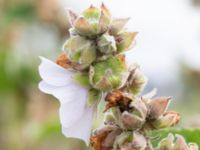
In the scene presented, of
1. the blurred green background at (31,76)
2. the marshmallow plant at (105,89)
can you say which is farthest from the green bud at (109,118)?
the blurred green background at (31,76)

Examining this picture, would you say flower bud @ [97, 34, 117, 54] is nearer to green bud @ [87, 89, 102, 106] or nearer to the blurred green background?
green bud @ [87, 89, 102, 106]

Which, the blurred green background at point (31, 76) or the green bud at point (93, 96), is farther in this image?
the blurred green background at point (31, 76)

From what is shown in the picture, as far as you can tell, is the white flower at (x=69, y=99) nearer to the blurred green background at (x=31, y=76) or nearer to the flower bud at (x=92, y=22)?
the flower bud at (x=92, y=22)

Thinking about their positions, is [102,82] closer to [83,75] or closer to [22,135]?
[83,75]

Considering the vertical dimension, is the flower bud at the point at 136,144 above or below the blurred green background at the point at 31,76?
above

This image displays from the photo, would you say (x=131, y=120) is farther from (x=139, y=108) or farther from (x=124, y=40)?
(x=124, y=40)

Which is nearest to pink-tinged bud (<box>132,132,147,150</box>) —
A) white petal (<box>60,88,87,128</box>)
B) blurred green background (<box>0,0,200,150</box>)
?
white petal (<box>60,88,87,128</box>)

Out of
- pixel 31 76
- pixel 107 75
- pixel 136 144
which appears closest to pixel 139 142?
pixel 136 144
